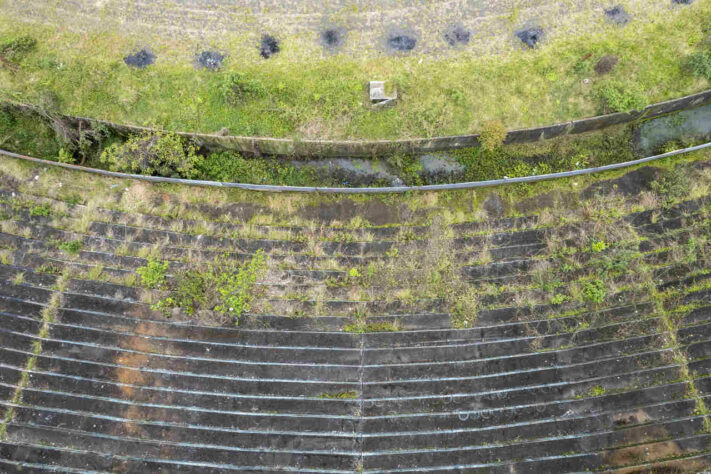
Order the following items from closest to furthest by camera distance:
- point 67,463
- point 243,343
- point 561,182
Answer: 1. point 67,463
2. point 243,343
3. point 561,182

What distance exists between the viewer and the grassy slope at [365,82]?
1239 centimetres

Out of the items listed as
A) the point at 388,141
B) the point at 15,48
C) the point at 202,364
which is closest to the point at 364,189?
the point at 388,141

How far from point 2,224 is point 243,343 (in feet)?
22.9

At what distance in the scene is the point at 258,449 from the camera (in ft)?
35.1

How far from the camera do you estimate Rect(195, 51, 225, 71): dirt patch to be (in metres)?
12.6

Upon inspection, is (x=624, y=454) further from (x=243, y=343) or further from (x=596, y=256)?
(x=243, y=343)

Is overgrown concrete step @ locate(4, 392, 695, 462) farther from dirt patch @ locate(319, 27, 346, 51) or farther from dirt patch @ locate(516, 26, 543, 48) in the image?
dirt patch @ locate(319, 27, 346, 51)

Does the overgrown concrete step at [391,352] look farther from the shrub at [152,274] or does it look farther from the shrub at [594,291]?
the shrub at [152,274]

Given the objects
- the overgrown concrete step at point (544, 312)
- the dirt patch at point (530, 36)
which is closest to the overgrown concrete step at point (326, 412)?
the overgrown concrete step at point (544, 312)

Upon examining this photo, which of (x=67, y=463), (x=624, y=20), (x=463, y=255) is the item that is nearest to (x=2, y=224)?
(x=67, y=463)

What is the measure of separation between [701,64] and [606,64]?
7.83 feet

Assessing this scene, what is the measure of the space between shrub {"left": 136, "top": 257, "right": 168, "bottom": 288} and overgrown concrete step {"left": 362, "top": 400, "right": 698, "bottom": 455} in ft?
20.5

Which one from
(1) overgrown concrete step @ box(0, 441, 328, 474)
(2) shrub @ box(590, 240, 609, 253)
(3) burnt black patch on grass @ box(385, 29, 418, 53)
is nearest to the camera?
(1) overgrown concrete step @ box(0, 441, 328, 474)

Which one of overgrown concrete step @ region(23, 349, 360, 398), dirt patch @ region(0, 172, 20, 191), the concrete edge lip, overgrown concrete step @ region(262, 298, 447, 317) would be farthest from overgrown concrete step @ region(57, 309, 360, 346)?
dirt patch @ region(0, 172, 20, 191)
